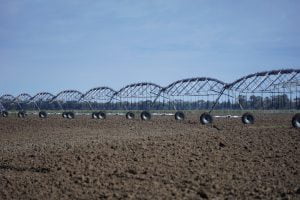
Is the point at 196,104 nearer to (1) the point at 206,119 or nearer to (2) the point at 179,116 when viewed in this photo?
(2) the point at 179,116

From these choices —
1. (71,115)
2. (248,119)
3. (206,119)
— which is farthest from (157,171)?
(71,115)

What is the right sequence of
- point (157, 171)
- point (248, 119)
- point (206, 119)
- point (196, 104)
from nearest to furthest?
point (157, 171), point (248, 119), point (206, 119), point (196, 104)

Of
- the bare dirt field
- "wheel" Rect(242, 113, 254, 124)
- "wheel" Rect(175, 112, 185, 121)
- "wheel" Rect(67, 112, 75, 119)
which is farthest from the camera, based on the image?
"wheel" Rect(67, 112, 75, 119)

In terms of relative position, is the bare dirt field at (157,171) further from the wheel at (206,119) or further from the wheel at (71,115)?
the wheel at (71,115)

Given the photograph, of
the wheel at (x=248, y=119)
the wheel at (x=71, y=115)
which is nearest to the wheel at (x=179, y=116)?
the wheel at (x=248, y=119)

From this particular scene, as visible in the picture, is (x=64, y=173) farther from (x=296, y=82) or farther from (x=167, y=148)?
(x=296, y=82)

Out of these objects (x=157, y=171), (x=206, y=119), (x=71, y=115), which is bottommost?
(x=157, y=171)

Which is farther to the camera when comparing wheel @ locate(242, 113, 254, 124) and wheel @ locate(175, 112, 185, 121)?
wheel @ locate(175, 112, 185, 121)

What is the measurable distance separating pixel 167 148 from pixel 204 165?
2.80m

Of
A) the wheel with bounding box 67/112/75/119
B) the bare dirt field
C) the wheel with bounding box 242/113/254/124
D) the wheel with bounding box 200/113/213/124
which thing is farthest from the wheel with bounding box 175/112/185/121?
the bare dirt field

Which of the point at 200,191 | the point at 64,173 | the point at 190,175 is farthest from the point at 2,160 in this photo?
the point at 200,191

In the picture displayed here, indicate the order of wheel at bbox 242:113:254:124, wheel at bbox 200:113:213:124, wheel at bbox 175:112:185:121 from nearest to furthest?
wheel at bbox 242:113:254:124
wheel at bbox 200:113:213:124
wheel at bbox 175:112:185:121

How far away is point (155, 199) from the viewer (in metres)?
7.25

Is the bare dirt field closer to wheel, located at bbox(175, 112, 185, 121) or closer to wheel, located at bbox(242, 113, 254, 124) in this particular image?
wheel, located at bbox(242, 113, 254, 124)
